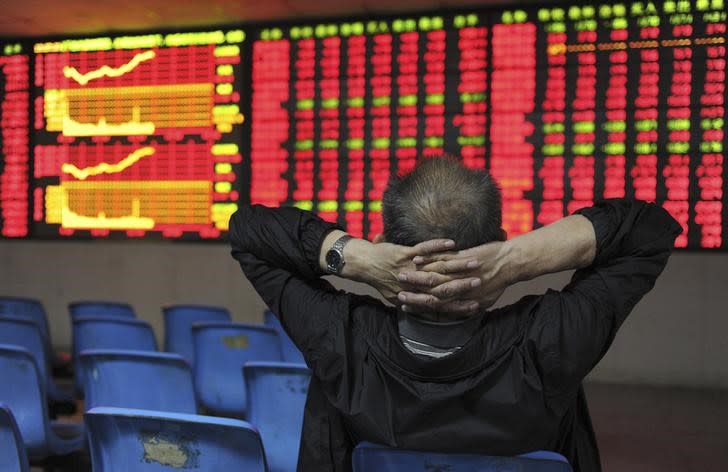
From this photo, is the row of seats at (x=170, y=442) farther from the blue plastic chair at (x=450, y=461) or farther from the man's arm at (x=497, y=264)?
the man's arm at (x=497, y=264)

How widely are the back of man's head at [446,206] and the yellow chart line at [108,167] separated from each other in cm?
500

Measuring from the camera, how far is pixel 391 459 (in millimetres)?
1068

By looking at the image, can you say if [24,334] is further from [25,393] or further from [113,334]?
[25,393]

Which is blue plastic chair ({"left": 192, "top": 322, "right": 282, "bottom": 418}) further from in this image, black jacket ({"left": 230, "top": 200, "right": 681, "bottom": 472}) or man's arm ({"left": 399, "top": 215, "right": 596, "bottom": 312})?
man's arm ({"left": 399, "top": 215, "right": 596, "bottom": 312})

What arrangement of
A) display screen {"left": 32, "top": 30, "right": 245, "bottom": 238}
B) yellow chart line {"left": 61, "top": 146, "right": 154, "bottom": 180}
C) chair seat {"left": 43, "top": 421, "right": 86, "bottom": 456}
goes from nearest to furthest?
chair seat {"left": 43, "top": 421, "right": 86, "bottom": 456}, display screen {"left": 32, "top": 30, "right": 245, "bottom": 238}, yellow chart line {"left": 61, "top": 146, "right": 154, "bottom": 180}

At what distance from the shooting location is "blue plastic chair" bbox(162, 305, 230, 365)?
12.5 ft

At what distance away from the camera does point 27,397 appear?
2.27 meters

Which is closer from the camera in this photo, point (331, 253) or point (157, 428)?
point (331, 253)

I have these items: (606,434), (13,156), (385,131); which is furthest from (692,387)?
(13,156)

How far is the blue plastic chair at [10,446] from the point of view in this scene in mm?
1394

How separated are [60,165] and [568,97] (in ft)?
13.7

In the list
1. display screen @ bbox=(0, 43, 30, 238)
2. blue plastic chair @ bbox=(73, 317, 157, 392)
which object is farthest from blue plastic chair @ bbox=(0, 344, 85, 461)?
display screen @ bbox=(0, 43, 30, 238)

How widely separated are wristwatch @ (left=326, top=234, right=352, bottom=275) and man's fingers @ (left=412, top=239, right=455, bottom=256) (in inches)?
6.1

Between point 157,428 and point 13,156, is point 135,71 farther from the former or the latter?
point 157,428
